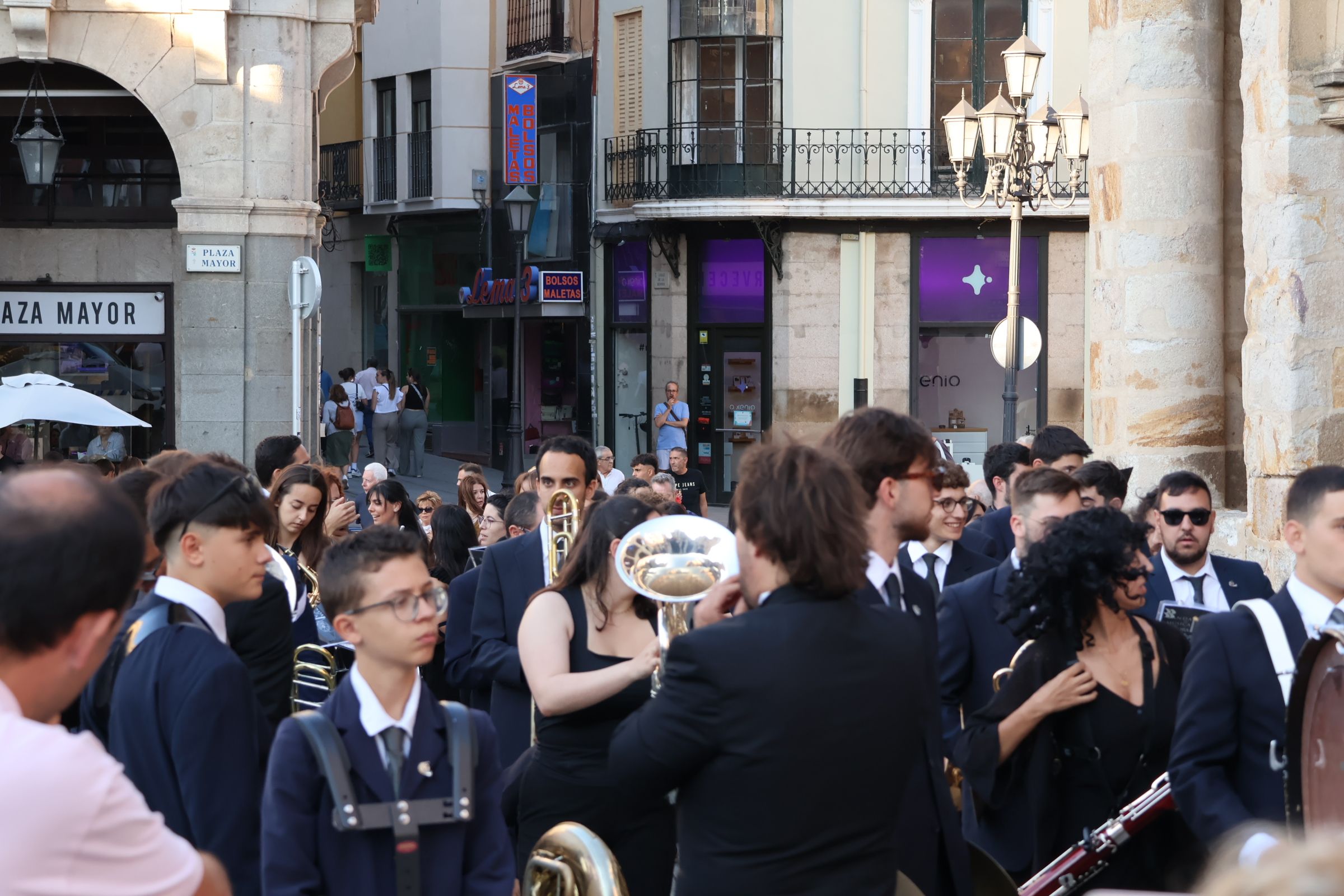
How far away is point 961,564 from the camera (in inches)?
282

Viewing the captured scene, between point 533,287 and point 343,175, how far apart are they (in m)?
7.43

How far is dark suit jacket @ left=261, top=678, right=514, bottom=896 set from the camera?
3.35m

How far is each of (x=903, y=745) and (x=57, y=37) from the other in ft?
45.7

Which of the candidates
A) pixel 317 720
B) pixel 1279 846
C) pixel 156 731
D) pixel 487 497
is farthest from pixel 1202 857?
pixel 487 497

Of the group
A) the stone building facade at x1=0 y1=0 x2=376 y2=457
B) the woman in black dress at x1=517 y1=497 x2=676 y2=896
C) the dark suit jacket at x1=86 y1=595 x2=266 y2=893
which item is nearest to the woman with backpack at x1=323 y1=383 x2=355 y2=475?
the stone building facade at x1=0 y1=0 x2=376 y2=457

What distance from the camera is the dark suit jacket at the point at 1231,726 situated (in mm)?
3826

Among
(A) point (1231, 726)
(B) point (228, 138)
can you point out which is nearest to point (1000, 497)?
(A) point (1231, 726)

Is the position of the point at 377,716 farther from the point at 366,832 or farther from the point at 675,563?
the point at 675,563

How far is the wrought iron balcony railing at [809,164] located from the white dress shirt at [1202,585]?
59.6 feet

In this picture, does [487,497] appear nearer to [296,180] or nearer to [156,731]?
[296,180]

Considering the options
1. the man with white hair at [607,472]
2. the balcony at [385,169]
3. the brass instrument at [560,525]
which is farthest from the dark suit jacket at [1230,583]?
the balcony at [385,169]

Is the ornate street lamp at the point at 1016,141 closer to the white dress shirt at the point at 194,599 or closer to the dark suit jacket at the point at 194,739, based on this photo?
the white dress shirt at the point at 194,599

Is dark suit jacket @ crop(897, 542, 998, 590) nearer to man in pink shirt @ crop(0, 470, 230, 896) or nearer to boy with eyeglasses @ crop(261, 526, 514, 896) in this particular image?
boy with eyeglasses @ crop(261, 526, 514, 896)

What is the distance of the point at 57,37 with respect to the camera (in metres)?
15.0
